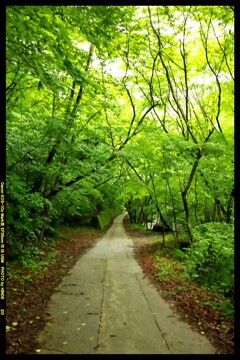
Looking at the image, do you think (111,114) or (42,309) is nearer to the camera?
(42,309)

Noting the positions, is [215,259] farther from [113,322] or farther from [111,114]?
[111,114]

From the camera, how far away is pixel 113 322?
5.51m

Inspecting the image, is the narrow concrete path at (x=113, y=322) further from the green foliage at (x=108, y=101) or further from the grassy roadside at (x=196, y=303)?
the green foliage at (x=108, y=101)

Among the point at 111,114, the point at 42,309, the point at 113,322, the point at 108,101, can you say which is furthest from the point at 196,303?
the point at 111,114

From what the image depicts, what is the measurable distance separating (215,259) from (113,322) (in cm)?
354

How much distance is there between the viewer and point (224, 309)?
579 centimetres

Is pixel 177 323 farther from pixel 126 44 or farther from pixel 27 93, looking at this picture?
pixel 126 44

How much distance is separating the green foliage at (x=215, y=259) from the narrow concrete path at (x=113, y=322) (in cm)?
159

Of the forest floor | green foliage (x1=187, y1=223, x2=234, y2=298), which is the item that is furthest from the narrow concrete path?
green foliage (x1=187, y1=223, x2=234, y2=298)

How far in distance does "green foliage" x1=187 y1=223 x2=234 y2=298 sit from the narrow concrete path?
1588mm

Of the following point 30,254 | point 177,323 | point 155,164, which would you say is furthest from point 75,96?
point 177,323

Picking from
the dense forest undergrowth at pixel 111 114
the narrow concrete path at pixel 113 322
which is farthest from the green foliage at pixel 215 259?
the narrow concrete path at pixel 113 322

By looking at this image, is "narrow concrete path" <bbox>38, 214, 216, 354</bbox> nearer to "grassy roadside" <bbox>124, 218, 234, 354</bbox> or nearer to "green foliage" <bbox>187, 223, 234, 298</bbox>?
"grassy roadside" <bbox>124, 218, 234, 354</bbox>

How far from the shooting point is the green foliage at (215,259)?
6.23m
